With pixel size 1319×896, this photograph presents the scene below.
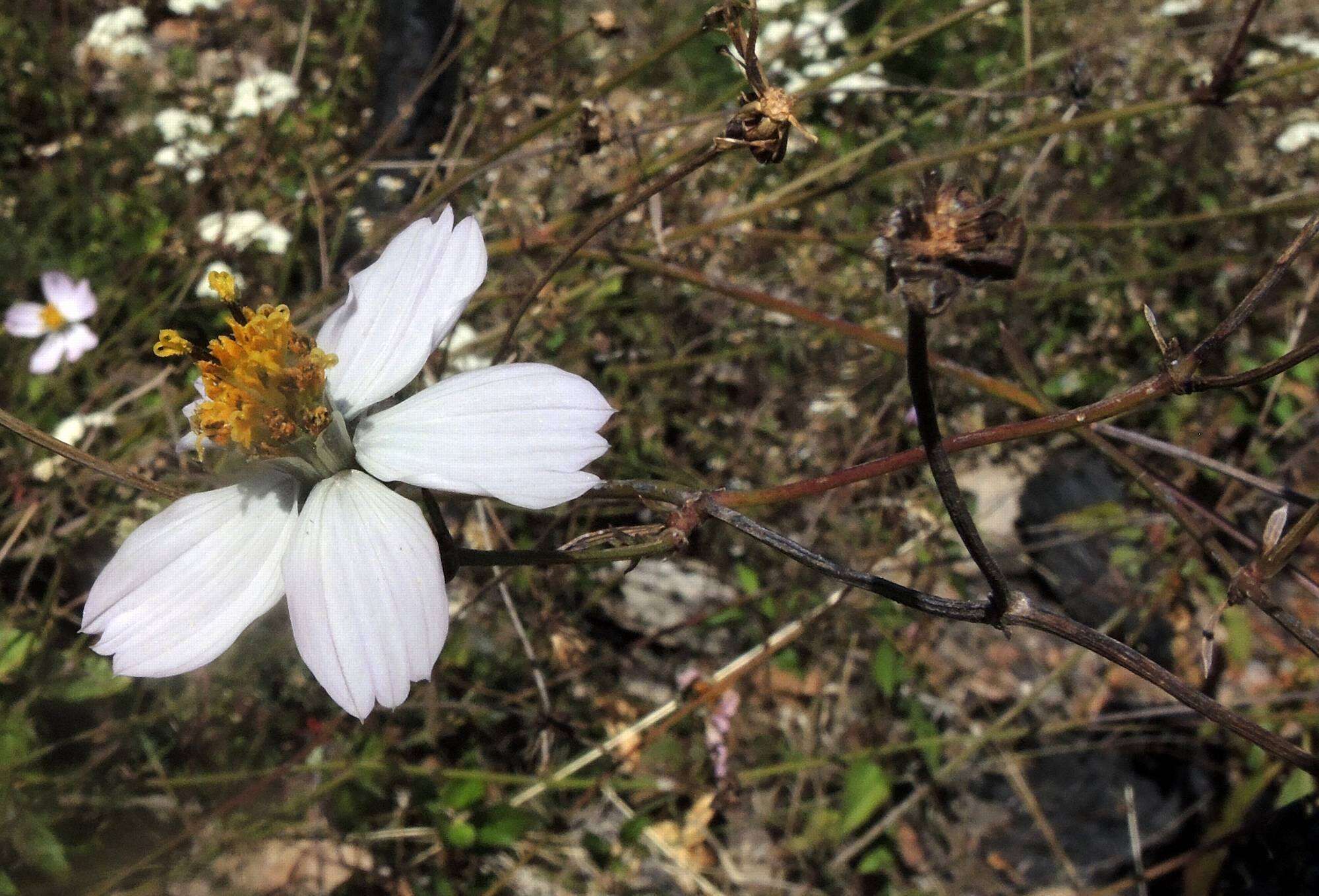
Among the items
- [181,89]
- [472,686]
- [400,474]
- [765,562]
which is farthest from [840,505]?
[181,89]

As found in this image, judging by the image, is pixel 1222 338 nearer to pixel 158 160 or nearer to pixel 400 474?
pixel 400 474

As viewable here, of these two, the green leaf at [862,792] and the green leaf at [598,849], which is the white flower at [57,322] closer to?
the green leaf at [598,849]

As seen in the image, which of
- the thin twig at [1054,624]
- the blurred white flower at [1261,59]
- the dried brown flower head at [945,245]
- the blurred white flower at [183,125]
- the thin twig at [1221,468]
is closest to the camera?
the dried brown flower head at [945,245]

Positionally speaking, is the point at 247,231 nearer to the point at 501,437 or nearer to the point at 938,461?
the point at 501,437

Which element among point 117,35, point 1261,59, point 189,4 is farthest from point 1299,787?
point 117,35

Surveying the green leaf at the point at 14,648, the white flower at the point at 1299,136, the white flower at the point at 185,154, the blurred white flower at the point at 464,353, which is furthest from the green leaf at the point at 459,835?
the white flower at the point at 1299,136

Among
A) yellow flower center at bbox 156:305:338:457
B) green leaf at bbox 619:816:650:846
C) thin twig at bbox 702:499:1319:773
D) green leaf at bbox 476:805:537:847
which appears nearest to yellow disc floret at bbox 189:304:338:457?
yellow flower center at bbox 156:305:338:457
